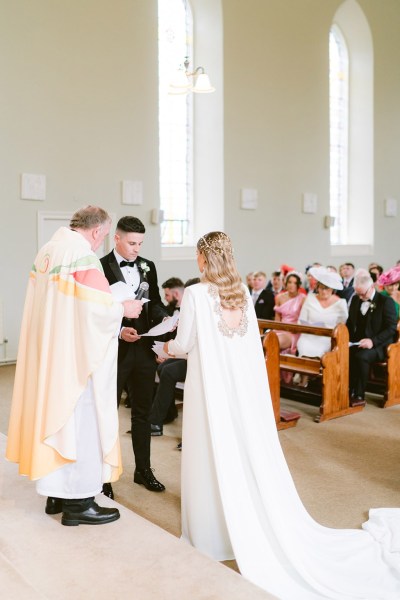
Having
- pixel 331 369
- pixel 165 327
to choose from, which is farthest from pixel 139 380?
pixel 331 369

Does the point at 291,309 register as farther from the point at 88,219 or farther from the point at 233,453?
the point at 88,219

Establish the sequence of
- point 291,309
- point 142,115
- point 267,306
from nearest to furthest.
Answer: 1. point 291,309
2. point 267,306
3. point 142,115

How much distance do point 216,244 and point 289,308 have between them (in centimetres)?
467

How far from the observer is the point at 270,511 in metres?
3.34

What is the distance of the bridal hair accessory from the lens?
3426 millimetres

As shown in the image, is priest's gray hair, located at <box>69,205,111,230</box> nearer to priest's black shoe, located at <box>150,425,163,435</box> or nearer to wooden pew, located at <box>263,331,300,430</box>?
priest's black shoe, located at <box>150,425,163,435</box>

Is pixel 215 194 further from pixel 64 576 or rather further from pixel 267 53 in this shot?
pixel 64 576

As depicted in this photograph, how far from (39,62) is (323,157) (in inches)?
251

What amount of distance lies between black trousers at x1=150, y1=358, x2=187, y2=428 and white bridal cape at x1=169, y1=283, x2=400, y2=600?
2127 millimetres

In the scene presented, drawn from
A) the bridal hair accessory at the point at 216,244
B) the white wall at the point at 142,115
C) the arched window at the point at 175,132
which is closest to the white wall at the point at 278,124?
the white wall at the point at 142,115

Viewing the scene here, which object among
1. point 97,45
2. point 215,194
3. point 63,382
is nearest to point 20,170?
point 97,45

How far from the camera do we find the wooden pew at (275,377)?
6039 millimetres

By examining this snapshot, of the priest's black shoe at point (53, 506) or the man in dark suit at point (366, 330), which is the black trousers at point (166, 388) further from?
the priest's black shoe at point (53, 506)

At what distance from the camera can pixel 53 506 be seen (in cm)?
358
